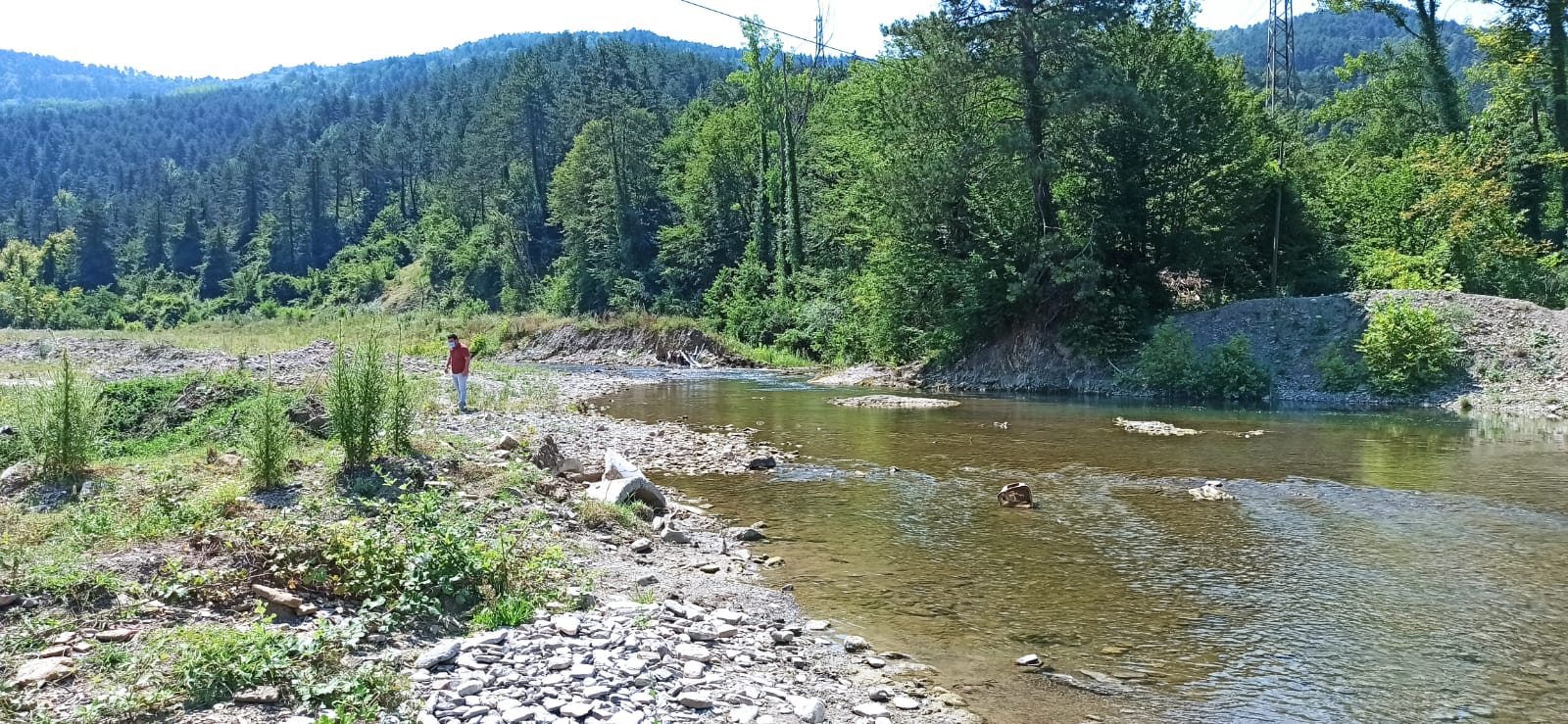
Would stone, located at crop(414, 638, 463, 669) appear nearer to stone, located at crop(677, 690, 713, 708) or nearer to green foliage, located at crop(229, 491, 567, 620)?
green foliage, located at crop(229, 491, 567, 620)

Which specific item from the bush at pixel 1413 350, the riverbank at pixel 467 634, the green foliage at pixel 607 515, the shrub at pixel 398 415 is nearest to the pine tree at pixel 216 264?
the shrub at pixel 398 415

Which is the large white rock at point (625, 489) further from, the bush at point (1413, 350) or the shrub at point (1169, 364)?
the bush at point (1413, 350)

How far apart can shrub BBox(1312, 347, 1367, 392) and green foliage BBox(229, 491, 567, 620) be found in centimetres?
2599

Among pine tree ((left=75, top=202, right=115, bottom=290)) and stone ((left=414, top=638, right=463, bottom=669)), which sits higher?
pine tree ((left=75, top=202, right=115, bottom=290))

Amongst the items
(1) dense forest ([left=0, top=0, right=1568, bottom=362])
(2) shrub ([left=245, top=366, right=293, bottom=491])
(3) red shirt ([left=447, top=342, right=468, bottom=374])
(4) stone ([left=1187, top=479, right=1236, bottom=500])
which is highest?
(1) dense forest ([left=0, top=0, right=1568, bottom=362])

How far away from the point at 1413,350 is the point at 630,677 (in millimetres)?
27198

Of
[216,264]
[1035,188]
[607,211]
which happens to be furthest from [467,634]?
[216,264]

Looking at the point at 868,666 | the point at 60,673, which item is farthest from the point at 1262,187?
the point at 60,673

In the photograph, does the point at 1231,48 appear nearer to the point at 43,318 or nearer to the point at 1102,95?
the point at 1102,95

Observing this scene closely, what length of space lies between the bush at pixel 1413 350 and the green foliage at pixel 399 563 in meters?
26.0

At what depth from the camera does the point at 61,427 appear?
10031mm

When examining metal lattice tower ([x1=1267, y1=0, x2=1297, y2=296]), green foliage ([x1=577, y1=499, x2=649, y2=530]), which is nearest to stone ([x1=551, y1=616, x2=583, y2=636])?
green foliage ([x1=577, y1=499, x2=649, y2=530])

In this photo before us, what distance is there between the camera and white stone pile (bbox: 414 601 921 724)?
5.14 m

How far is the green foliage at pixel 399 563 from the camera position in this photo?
6625 millimetres
